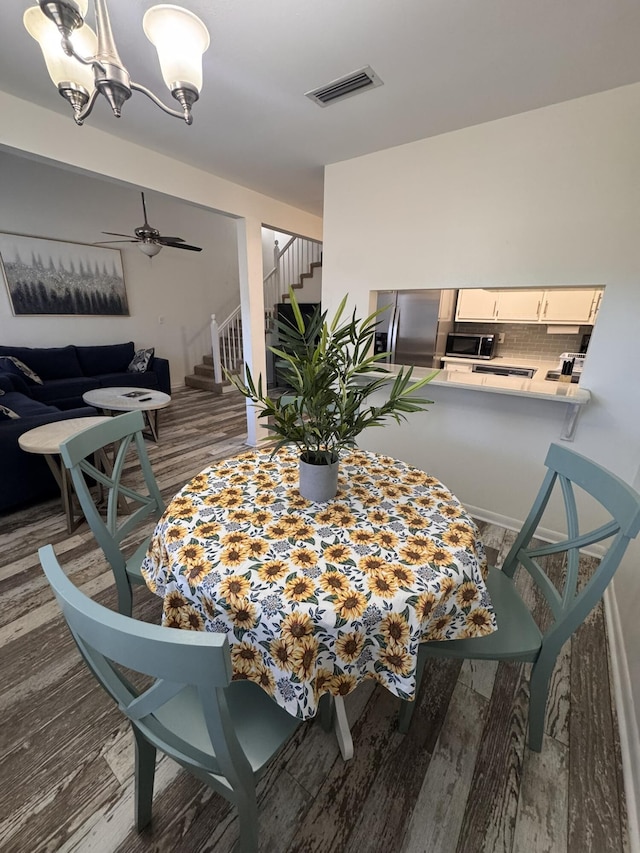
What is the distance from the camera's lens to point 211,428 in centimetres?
414

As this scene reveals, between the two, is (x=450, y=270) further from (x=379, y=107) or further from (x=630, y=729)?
(x=630, y=729)

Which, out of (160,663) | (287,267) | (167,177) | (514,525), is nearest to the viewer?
(160,663)

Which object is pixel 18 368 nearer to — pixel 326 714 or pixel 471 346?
pixel 326 714

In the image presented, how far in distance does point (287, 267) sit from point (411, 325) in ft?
13.4

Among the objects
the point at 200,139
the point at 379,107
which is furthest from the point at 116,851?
the point at 200,139

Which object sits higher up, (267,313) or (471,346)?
(267,313)

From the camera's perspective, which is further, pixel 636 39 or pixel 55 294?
pixel 55 294

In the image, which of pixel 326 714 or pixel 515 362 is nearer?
pixel 326 714

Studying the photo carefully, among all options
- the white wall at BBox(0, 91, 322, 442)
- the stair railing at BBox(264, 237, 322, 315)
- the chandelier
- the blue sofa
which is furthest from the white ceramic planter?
the stair railing at BBox(264, 237, 322, 315)

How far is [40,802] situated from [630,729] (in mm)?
1913

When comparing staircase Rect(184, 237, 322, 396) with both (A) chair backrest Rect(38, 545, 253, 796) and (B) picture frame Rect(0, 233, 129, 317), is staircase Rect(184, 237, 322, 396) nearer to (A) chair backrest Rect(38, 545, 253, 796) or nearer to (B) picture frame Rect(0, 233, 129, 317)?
(B) picture frame Rect(0, 233, 129, 317)

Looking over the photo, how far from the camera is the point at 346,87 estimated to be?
1644 mm

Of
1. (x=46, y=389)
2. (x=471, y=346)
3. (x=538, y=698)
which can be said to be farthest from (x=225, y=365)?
(x=538, y=698)

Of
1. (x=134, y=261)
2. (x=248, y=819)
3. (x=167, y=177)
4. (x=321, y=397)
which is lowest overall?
(x=248, y=819)
